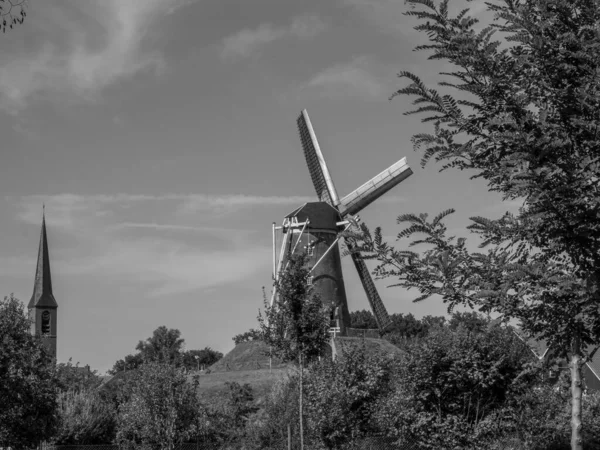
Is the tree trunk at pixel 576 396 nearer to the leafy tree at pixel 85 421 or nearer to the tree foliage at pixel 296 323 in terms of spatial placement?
the tree foliage at pixel 296 323

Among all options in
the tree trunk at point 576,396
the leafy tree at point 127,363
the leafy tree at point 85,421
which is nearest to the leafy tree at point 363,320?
the leafy tree at point 127,363


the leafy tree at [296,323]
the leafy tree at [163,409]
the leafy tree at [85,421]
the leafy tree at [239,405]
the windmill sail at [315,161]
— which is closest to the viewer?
the leafy tree at [296,323]

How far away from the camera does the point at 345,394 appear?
88.3ft

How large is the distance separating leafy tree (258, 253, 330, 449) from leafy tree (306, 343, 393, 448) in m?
1.23

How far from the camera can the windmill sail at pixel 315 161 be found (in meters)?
56.4

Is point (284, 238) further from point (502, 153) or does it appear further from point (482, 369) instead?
→ point (502, 153)

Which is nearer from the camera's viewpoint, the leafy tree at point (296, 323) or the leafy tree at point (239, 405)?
the leafy tree at point (296, 323)

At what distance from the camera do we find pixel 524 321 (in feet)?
20.8

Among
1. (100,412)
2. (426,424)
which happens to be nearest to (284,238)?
(100,412)

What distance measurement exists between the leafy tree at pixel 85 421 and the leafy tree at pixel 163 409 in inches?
245

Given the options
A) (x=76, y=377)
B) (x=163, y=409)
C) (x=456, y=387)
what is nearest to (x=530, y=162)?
(x=456, y=387)

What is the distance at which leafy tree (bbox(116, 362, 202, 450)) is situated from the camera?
28.3m

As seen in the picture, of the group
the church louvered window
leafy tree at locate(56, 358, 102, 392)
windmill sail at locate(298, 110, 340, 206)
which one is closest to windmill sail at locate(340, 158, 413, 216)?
windmill sail at locate(298, 110, 340, 206)

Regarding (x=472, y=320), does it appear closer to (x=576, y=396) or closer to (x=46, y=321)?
(x=576, y=396)
